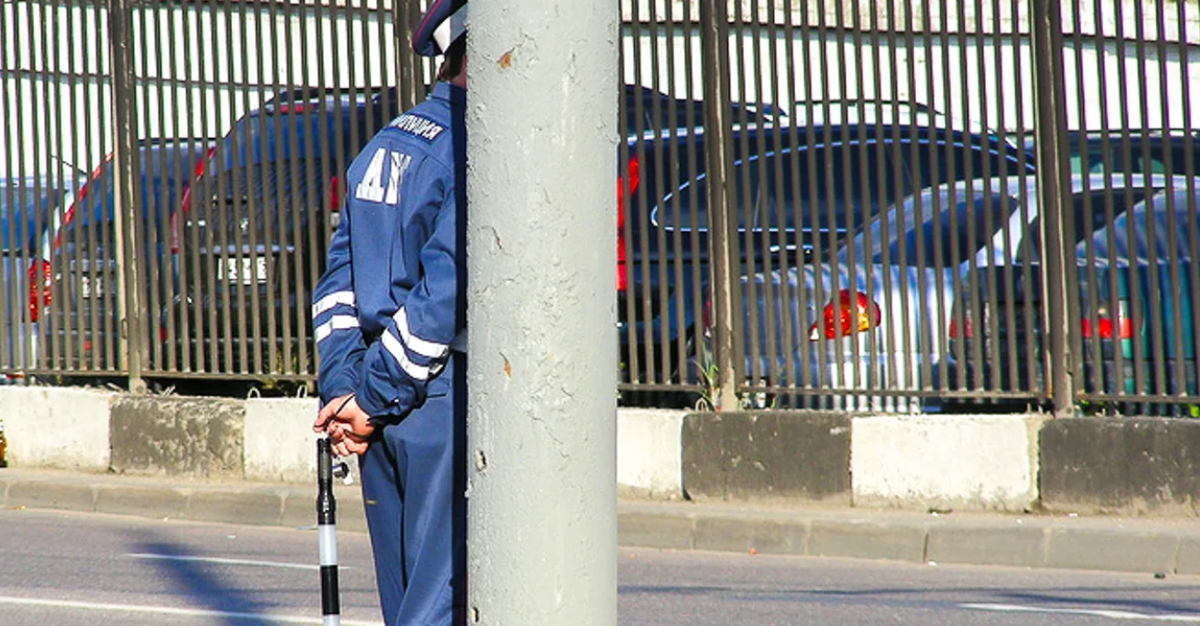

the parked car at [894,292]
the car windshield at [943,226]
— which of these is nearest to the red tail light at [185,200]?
the parked car at [894,292]

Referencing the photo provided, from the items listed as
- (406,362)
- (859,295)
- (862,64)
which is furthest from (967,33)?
(406,362)

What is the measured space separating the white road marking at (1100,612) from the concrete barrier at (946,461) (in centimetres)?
153

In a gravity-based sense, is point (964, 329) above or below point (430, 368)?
above

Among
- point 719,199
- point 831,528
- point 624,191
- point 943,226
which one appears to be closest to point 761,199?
point 719,199

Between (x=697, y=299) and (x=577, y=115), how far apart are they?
6.70 meters

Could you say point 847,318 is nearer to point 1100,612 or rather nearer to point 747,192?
point 747,192

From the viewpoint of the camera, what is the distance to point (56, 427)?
33.2 feet

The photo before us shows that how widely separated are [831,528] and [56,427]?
466cm

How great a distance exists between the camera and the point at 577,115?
8.14 feet

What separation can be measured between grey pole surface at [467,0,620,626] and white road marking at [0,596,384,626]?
3890mm

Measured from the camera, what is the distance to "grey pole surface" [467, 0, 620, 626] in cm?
247

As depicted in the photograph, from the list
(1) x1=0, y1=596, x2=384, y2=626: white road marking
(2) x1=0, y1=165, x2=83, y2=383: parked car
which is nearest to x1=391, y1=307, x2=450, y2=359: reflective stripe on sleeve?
(1) x1=0, y1=596, x2=384, y2=626: white road marking

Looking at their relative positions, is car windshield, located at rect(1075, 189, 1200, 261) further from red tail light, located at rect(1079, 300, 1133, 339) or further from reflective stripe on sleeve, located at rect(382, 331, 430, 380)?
reflective stripe on sleeve, located at rect(382, 331, 430, 380)

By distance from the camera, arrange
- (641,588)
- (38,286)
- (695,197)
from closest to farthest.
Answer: (641,588) → (695,197) → (38,286)
